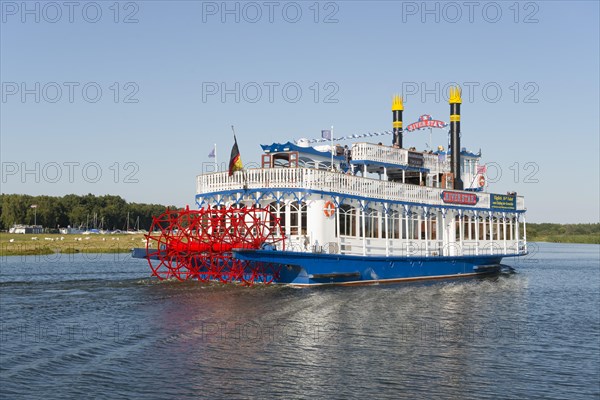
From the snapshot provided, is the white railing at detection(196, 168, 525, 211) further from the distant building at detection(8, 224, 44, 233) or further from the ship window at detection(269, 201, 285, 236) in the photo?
the distant building at detection(8, 224, 44, 233)

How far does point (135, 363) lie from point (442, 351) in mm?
8281

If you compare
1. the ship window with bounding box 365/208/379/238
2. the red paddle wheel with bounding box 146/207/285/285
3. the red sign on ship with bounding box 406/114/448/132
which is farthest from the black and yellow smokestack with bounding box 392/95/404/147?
the red paddle wheel with bounding box 146/207/285/285

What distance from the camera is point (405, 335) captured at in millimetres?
20656

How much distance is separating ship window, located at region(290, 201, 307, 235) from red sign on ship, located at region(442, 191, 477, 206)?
10972mm

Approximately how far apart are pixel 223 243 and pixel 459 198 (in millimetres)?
16103

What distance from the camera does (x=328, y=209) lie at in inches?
1219

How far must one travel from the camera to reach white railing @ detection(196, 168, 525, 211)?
3039 centimetres

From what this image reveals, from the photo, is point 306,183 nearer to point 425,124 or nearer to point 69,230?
point 425,124

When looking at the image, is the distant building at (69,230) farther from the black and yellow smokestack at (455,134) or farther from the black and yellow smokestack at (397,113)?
the black and yellow smokestack at (455,134)

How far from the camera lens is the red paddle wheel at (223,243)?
98.5 feet

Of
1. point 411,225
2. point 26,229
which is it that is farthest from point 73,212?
point 411,225

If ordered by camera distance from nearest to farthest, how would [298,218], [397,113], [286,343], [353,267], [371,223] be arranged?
[286,343]
[298,218]
[353,267]
[371,223]
[397,113]

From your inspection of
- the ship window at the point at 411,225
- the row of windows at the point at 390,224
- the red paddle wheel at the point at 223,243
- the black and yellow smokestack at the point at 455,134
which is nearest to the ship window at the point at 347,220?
the row of windows at the point at 390,224

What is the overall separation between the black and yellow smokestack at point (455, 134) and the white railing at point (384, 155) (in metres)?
2.10
